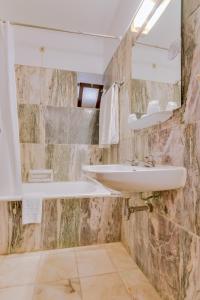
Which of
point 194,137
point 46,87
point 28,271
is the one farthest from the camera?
point 46,87

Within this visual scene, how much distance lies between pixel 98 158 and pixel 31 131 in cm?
100

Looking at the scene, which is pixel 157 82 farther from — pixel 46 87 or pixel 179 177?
pixel 46 87

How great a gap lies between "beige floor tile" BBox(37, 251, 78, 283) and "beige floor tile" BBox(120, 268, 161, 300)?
1.25 ft

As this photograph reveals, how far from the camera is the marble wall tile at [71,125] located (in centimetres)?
266

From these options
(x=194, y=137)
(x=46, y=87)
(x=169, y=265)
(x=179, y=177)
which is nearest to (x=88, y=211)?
(x=169, y=265)

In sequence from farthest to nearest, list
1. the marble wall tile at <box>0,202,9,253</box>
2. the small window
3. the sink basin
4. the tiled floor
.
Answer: the small window, the marble wall tile at <box>0,202,9,253</box>, the tiled floor, the sink basin

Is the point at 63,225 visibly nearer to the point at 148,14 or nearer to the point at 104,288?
the point at 104,288

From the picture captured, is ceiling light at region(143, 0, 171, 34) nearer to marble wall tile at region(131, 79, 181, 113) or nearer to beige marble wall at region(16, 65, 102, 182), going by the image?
marble wall tile at region(131, 79, 181, 113)

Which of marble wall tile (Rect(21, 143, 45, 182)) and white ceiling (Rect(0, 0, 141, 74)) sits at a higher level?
white ceiling (Rect(0, 0, 141, 74))

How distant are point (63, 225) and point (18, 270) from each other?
18.4 inches

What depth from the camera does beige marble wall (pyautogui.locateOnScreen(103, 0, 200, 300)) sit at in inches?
37.6

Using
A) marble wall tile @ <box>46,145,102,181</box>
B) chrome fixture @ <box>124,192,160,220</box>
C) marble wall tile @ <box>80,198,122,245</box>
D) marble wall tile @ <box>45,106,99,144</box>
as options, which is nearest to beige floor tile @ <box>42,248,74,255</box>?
marble wall tile @ <box>80,198,122,245</box>

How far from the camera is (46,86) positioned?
2.65 meters

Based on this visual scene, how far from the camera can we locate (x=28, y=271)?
4.83 feet
